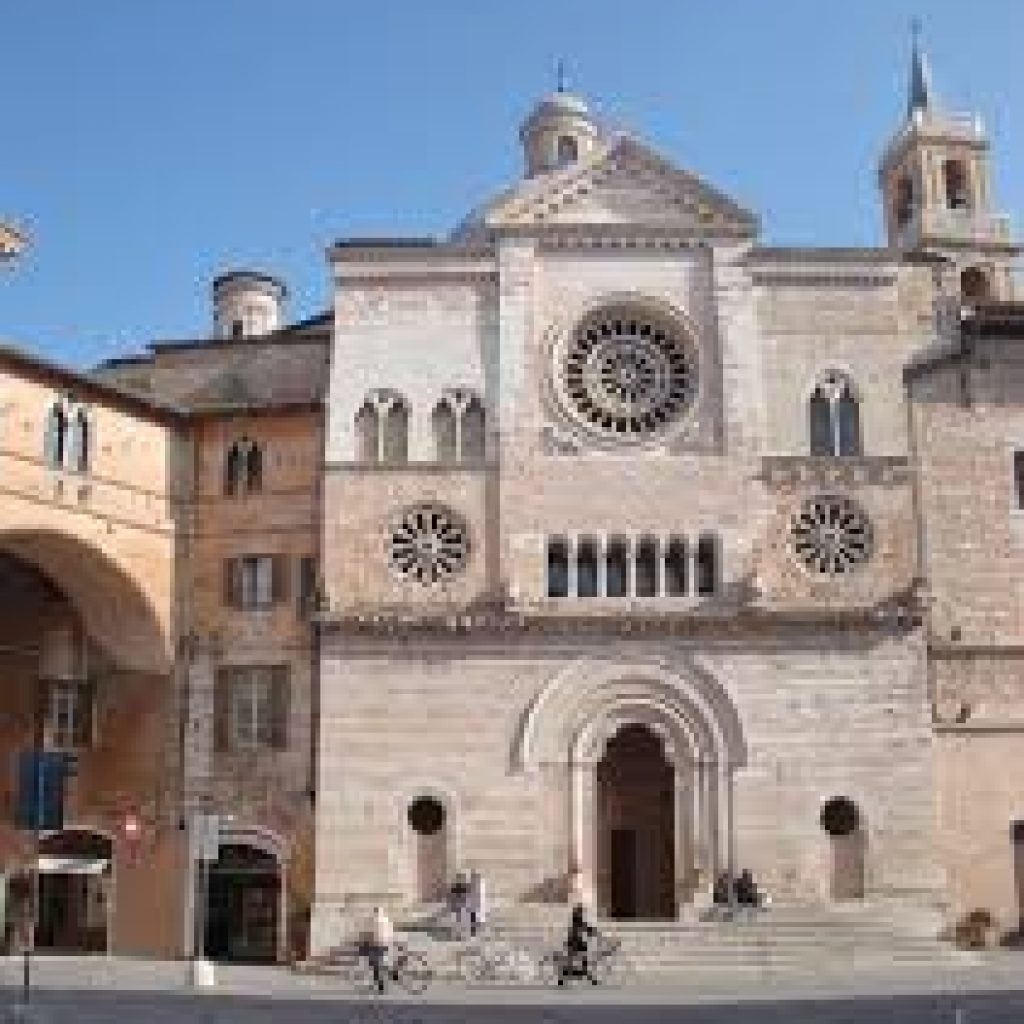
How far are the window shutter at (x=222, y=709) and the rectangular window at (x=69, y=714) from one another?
9.65 ft

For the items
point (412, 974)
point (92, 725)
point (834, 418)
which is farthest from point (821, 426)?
point (92, 725)

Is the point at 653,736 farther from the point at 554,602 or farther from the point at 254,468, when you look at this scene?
the point at 254,468

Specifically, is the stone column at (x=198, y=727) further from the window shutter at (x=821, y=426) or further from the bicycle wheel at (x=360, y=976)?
the window shutter at (x=821, y=426)

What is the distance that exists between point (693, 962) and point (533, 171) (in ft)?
93.8

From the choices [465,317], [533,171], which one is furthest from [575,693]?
[533,171]

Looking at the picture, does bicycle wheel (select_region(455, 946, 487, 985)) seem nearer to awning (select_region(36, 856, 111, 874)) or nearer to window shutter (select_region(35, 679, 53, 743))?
awning (select_region(36, 856, 111, 874))

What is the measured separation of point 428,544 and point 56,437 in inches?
311

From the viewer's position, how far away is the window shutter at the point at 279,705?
34594 millimetres

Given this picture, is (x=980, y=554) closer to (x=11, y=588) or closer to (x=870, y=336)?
(x=870, y=336)

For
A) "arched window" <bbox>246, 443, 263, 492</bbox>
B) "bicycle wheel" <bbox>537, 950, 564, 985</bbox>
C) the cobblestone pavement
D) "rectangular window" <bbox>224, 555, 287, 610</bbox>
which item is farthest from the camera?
"arched window" <bbox>246, 443, 263, 492</bbox>

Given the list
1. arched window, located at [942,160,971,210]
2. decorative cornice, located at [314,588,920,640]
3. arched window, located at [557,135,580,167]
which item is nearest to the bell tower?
arched window, located at [942,160,971,210]

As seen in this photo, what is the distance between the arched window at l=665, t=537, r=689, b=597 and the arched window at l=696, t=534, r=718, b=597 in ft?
0.91

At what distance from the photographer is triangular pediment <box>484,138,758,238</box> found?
36688 millimetres

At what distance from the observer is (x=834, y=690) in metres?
33.6
